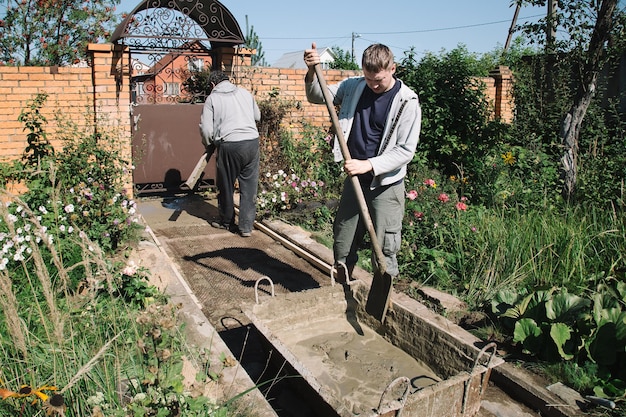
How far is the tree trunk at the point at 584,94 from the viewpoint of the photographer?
6609mm

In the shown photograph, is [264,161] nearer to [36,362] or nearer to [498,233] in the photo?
[498,233]

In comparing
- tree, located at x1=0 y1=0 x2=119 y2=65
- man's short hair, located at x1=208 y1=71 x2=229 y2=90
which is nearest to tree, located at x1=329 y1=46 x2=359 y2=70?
tree, located at x1=0 y1=0 x2=119 y2=65

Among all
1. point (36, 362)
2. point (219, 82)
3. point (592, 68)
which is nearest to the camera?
point (36, 362)

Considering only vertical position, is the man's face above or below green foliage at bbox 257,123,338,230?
above

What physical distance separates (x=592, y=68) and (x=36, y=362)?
6.87m

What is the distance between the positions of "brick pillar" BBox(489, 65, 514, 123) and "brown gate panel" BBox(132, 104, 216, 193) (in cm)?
595

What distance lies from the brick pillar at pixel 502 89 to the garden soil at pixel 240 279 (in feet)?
21.0

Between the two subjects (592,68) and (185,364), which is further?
(592,68)

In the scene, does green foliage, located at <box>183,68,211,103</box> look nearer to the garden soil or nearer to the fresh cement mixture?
the garden soil

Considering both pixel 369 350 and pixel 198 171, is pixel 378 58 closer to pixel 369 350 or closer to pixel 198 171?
pixel 369 350

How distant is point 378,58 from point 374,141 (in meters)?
0.59

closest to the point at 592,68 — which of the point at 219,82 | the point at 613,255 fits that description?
the point at 613,255

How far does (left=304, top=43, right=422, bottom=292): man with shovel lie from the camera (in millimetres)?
3578

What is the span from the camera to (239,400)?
2584 millimetres
